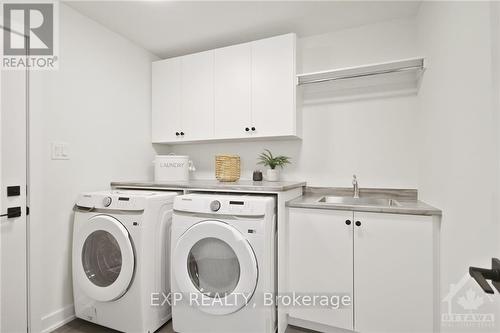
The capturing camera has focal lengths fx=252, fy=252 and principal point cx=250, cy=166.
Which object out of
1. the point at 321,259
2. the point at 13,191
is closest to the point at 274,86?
the point at 321,259

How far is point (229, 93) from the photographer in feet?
7.45

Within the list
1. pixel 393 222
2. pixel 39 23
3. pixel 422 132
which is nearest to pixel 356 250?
pixel 393 222

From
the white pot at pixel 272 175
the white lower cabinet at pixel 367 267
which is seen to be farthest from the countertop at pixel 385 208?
the white pot at pixel 272 175

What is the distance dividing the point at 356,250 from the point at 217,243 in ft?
2.89

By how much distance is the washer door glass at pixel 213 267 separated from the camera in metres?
1.58

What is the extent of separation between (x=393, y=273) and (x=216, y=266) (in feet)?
3.54

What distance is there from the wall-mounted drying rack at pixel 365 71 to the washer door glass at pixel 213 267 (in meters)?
1.44

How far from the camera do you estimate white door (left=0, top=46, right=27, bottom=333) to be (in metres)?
1.48

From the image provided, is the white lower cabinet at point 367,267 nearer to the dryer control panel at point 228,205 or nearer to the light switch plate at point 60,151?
the dryer control panel at point 228,205

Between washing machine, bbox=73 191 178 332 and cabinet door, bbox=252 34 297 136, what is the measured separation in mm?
974

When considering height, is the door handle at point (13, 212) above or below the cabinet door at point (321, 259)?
above

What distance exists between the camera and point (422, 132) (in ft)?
6.04

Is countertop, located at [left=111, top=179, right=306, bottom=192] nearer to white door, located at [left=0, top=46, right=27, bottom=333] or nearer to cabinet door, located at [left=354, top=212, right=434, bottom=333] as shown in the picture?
cabinet door, located at [left=354, top=212, right=434, bottom=333]

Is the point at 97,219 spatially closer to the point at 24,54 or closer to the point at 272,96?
the point at 24,54
